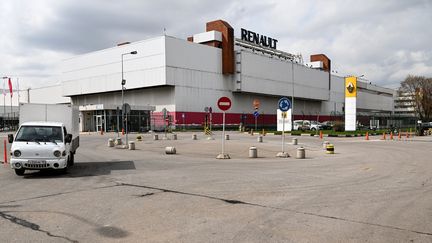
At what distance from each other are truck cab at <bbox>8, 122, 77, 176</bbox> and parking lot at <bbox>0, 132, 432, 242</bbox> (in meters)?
0.41

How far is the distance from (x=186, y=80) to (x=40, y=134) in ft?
164

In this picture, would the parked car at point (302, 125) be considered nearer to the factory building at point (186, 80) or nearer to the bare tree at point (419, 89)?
the factory building at point (186, 80)

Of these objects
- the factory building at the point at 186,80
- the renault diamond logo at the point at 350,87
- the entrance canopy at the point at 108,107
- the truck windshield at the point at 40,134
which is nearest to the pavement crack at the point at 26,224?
the truck windshield at the point at 40,134

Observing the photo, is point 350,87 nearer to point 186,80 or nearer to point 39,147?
point 186,80

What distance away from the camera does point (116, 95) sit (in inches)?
2773

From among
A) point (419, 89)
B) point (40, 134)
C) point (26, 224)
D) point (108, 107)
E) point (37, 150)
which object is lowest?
point (26, 224)

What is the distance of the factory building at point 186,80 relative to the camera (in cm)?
6044

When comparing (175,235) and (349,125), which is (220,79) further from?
(175,235)

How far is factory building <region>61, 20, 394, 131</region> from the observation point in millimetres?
60438

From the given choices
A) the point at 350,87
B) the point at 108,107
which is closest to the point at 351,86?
the point at 350,87

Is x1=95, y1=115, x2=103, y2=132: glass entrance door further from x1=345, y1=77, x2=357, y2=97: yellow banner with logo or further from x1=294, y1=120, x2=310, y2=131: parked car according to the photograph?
x1=345, y1=77, x2=357, y2=97: yellow banner with logo

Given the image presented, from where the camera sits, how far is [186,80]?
205ft

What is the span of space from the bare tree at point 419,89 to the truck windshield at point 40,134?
75.5m

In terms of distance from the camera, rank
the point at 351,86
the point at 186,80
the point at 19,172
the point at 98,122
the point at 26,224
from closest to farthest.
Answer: the point at 26,224 → the point at 19,172 → the point at 351,86 → the point at 98,122 → the point at 186,80
